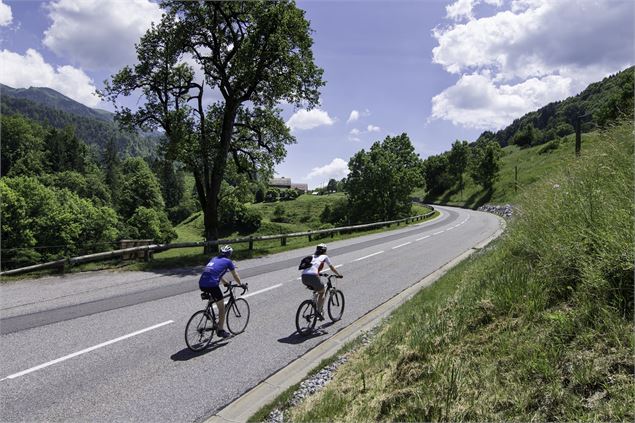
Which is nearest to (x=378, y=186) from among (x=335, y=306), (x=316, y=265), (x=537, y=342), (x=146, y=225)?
(x=146, y=225)

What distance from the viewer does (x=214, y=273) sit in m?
7.77

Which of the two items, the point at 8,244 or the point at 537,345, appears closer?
the point at 537,345

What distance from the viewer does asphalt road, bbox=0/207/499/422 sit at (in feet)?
17.4

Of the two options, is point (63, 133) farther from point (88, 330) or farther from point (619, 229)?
point (619, 229)

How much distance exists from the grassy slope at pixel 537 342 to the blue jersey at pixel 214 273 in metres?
3.29

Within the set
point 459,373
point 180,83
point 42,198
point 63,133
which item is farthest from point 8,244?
point 63,133

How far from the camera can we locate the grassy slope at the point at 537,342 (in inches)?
138

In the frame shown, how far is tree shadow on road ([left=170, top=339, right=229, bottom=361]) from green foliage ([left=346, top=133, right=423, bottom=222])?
48892 mm

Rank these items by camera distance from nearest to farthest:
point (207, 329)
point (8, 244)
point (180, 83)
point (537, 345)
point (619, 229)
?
point (537, 345)
point (619, 229)
point (207, 329)
point (180, 83)
point (8, 244)

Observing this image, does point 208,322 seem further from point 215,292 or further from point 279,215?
point 279,215

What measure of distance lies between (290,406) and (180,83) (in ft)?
62.2

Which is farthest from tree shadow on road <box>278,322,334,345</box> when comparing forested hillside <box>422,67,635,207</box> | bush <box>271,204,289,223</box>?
bush <box>271,204,289,223</box>

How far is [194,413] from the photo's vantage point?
5.14 m

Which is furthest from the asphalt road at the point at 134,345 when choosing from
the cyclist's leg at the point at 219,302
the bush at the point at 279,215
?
the bush at the point at 279,215
